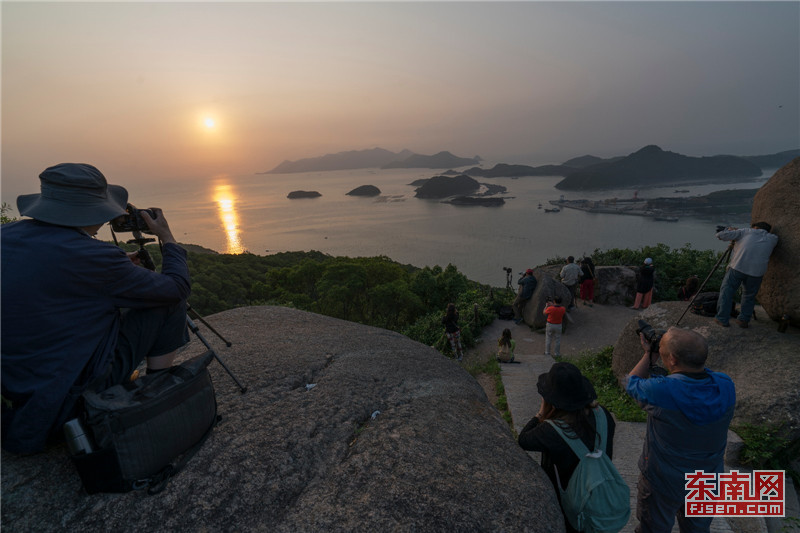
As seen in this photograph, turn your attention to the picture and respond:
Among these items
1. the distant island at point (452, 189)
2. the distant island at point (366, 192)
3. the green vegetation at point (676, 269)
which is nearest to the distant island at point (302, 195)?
the distant island at point (366, 192)

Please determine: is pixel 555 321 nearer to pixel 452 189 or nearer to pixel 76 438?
pixel 76 438

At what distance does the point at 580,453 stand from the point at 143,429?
272cm

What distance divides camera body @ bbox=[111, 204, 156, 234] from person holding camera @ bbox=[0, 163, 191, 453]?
275 millimetres

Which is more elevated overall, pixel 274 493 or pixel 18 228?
pixel 18 228

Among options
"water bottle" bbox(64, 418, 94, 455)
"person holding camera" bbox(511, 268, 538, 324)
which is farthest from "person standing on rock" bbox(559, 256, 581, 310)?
"water bottle" bbox(64, 418, 94, 455)

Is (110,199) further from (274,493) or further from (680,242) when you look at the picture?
(680,242)

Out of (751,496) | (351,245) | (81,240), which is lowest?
(351,245)

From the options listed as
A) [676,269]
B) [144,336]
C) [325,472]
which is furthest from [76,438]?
[676,269]

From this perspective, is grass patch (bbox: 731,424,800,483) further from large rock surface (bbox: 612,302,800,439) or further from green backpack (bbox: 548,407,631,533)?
green backpack (bbox: 548,407,631,533)

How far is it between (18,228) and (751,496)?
21.0 feet

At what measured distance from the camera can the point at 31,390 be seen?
1.97 meters

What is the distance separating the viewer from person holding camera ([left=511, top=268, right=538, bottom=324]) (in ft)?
41.9

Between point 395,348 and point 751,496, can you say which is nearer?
point 751,496

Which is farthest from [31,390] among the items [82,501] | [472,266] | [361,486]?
[472,266]
